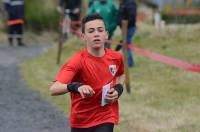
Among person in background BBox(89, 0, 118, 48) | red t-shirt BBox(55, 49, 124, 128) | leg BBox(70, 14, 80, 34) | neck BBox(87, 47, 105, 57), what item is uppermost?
neck BBox(87, 47, 105, 57)

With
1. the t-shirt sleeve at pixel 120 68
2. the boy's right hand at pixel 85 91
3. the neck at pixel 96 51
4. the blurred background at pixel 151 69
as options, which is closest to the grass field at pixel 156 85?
the blurred background at pixel 151 69

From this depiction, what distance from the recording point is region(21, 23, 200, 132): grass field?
8.73 metres

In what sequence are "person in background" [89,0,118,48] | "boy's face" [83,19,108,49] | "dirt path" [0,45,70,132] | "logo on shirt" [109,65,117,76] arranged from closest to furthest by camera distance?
"boy's face" [83,19,108,49]
"logo on shirt" [109,65,117,76]
"dirt path" [0,45,70,132]
"person in background" [89,0,118,48]

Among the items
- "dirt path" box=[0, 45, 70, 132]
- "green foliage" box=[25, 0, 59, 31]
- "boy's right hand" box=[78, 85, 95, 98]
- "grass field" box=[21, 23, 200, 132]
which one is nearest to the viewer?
"boy's right hand" box=[78, 85, 95, 98]

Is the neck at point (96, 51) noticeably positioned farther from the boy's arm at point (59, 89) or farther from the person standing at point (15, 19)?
the person standing at point (15, 19)

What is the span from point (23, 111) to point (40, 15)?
14.8 meters

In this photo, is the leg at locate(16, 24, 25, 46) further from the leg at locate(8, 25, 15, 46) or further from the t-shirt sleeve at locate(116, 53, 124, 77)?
the t-shirt sleeve at locate(116, 53, 124, 77)

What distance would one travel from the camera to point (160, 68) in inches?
562

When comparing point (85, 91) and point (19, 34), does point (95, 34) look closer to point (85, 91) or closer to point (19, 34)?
point (85, 91)

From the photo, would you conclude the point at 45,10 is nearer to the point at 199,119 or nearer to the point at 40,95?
the point at 40,95

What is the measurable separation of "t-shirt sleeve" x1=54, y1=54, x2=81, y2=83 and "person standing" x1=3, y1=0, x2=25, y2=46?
16101 mm

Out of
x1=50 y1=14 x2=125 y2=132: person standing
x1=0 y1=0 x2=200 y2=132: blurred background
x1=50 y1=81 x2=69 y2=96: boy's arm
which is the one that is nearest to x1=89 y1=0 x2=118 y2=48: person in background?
x1=0 y1=0 x2=200 y2=132: blurred background

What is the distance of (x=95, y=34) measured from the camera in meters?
5.19

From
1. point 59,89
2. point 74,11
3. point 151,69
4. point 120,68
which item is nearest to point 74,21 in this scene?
point 74,11
